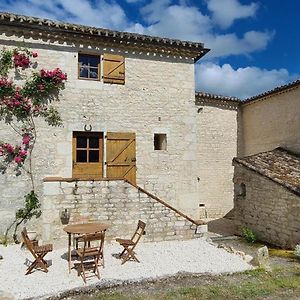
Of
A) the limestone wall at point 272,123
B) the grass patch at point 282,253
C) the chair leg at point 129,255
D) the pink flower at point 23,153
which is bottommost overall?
the grass patch at point 282,253

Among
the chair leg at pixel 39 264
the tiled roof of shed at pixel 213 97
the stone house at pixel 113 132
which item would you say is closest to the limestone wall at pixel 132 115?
the stone house at pixel 113 132

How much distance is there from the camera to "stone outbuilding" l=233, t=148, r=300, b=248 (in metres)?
8.93

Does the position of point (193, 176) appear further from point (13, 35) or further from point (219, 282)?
point (13, 35)

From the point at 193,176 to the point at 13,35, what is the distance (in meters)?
7.14

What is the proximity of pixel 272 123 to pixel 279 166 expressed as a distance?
3405 mm

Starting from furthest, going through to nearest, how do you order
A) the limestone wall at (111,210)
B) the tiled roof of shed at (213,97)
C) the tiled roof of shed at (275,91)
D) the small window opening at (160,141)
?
the tiled roof of shed at (213,97) → the tiled roof of shed at (275,91) → the small window opening at (160,141) → the limestone wall at (111,210)

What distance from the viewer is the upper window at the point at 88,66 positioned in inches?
384

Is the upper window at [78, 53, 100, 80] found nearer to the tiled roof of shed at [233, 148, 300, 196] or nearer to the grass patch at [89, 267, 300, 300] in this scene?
the tiled roof of shed at [233, 148, 300, 196]

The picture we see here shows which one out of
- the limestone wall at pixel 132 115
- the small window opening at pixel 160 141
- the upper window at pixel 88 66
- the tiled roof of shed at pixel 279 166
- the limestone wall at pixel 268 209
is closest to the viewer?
the limestone wall at pixel 268 209

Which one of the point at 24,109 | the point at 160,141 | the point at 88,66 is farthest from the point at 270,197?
the point at 24,109

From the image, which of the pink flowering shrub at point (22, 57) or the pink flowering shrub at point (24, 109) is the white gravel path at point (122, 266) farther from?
the pink flowering shrub at point (22, 57)

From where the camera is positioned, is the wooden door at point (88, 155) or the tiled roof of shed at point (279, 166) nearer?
the tiled roof of shed at point (279, 166)

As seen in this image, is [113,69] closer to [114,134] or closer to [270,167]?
[114,134]

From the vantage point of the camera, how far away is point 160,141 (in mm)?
10625
